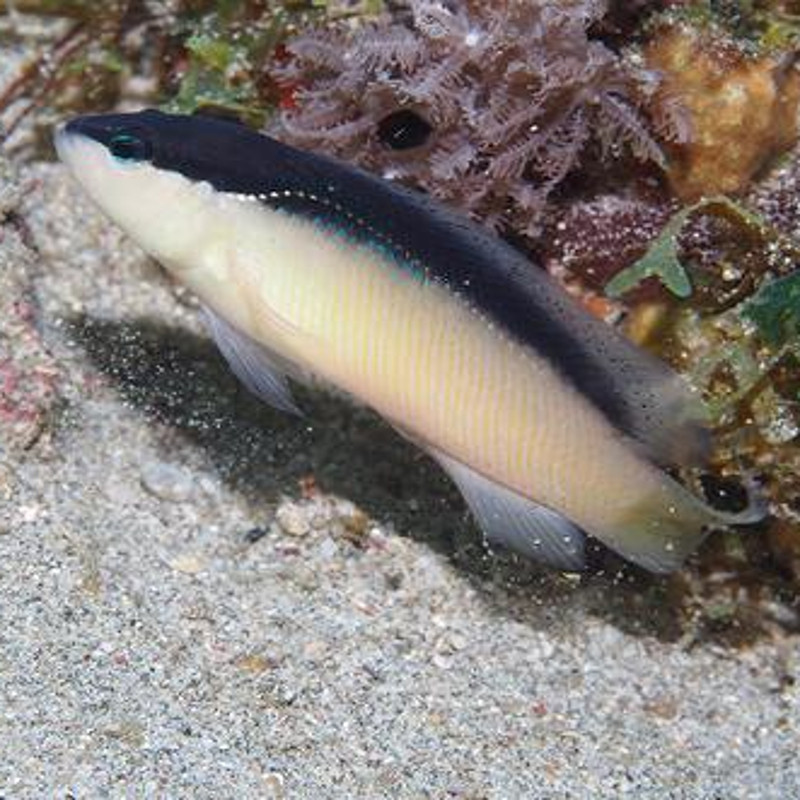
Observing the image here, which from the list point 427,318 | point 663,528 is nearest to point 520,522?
point 663,528

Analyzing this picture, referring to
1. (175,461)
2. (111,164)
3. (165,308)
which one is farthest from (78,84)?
(111,164)

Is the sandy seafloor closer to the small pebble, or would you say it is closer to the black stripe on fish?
the small pebble

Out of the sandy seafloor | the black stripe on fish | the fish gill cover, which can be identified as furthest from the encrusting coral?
the sandy seafloor

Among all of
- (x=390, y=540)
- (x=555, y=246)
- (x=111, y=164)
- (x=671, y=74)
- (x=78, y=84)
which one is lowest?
(x=390, y=540)

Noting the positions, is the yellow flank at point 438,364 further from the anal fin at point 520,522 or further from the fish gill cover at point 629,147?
the fish gill cover at point 629,147

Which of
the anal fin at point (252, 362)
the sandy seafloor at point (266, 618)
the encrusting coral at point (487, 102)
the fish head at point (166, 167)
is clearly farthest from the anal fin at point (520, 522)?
the encrusting coral at point (487, 102)

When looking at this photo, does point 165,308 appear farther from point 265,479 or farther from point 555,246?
point 555,246
